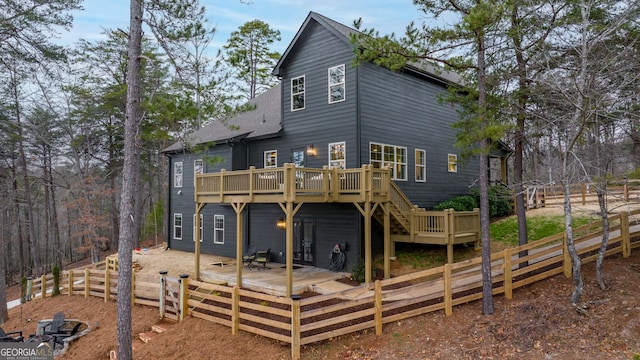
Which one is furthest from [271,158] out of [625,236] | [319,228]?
[625,236]

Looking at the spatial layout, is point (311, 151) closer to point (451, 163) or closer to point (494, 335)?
point (451, 163)

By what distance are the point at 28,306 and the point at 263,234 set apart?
9471 millimetres

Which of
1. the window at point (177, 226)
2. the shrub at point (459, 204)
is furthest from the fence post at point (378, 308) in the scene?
the window at point (177, 226)

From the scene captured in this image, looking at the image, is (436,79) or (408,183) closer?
(408,183)

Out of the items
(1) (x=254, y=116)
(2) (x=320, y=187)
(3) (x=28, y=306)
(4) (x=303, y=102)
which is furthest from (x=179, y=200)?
(2) (x=320, y=187)

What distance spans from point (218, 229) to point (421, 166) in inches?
403

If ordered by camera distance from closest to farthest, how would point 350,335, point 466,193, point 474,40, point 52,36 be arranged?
point 350,335
point 474,40
point 52,36
point 466,193

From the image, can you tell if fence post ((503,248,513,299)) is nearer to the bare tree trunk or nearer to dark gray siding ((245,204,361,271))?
dark gray siding ((245,204,361,271))

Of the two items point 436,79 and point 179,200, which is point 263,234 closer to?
point 179,200

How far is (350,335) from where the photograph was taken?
25.5 feet

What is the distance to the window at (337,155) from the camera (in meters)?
13.2

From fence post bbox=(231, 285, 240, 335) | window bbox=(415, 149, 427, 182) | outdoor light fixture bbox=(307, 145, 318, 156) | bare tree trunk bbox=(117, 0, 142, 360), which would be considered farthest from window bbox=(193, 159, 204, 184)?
fence post bbox=(231, 285, 240, 335)

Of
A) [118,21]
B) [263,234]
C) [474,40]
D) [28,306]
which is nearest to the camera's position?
[474,40]

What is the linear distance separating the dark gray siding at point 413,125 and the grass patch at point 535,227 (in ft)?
8.82
